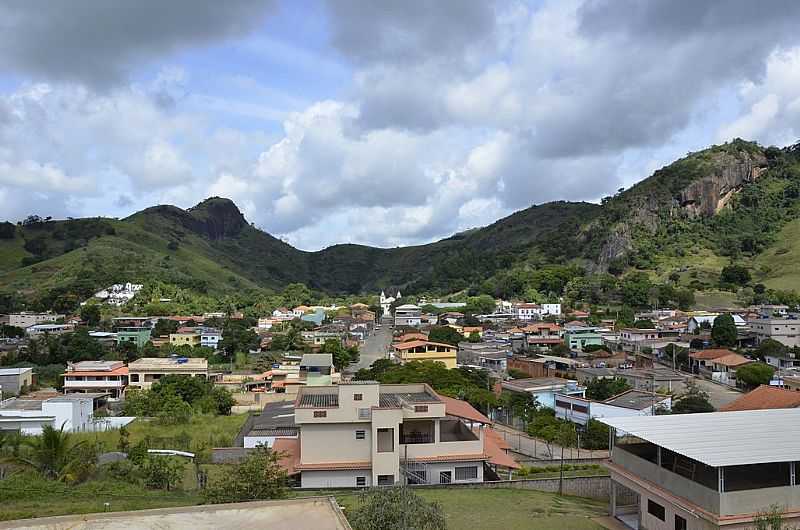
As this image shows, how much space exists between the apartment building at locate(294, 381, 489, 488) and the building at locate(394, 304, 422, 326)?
207 ft

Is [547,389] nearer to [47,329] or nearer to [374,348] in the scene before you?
[374,348]

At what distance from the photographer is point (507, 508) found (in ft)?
51.0

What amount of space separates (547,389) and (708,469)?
72.3 ft

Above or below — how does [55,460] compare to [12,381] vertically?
above

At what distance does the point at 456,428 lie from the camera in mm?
22078

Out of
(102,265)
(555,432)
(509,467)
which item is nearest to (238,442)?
(509,467)

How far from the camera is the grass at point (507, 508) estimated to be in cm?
1415

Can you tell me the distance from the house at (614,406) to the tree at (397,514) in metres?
19.6

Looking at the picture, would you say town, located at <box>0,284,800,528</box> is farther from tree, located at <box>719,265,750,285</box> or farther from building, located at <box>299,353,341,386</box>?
tree, located at <box>719,265,750,285</box>

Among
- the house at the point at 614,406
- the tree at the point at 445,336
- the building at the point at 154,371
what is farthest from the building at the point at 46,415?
the tree at the point at 445,336

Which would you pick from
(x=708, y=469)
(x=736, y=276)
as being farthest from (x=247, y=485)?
(x=736, y=276)

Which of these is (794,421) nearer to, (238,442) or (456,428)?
(456,428)

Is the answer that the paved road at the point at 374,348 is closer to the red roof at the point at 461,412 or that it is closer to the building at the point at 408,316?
the building at the point at 408,316

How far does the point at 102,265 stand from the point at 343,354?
59.7 m
